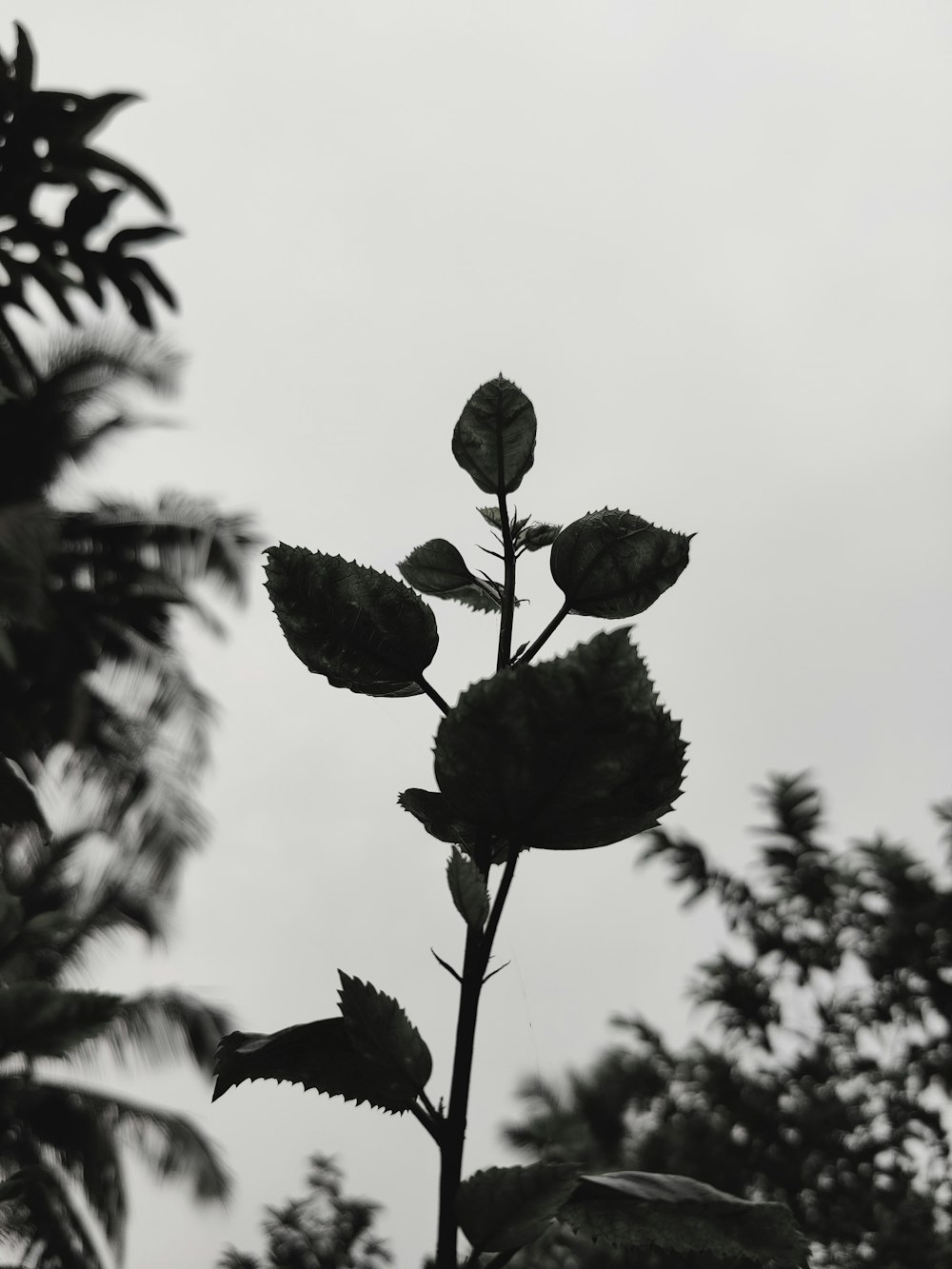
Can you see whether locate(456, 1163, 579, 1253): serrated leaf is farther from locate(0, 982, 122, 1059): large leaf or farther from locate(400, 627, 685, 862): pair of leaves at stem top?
locate(0, 982, 122, 1059): large leaf

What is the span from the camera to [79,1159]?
11.3 meters

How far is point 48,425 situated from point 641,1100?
29.9 ft

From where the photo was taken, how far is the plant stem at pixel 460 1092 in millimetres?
566

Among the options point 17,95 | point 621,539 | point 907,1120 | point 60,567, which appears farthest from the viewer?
point 60,567

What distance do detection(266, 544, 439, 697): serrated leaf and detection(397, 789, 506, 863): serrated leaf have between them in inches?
3.1

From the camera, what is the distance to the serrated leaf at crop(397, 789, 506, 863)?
686mm

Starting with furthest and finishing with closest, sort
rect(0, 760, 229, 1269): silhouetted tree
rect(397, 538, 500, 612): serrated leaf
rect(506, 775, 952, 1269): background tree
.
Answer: rect(0, 760, 229, 1269): silhouetted tree < rect(506, 775, 952, 1269): background tree < rect(397, 538, 500, 612): serrated leaf

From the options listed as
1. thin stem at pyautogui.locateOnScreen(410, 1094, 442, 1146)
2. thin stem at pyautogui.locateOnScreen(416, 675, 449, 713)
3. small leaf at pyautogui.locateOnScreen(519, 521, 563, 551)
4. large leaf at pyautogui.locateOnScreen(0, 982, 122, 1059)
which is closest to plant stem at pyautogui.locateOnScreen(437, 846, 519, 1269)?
thin stem at pyautogui.locateOnScreen(410, 1094, 442, 1146)

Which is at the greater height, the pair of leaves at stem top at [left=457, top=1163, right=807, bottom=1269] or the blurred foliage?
the blurred foliage

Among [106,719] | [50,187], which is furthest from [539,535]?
[106,719]

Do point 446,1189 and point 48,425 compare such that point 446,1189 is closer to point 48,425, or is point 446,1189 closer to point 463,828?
point 463,828

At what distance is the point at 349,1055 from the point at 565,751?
222 mm

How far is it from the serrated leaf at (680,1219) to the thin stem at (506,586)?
31cm

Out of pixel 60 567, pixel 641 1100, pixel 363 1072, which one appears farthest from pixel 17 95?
pixel 60 567
